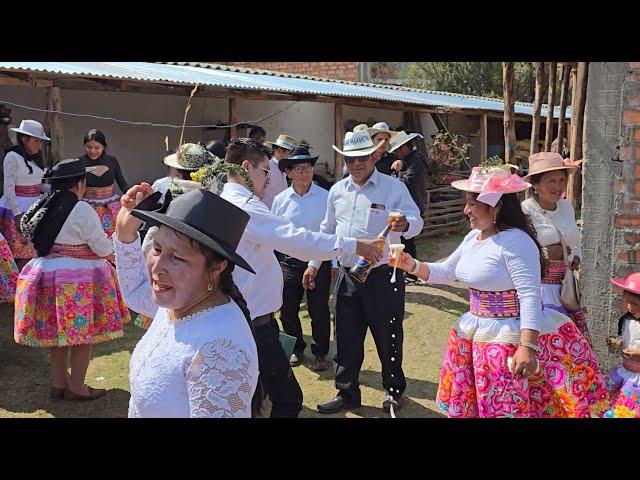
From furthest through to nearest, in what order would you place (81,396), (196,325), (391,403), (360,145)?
(81,396)
(391,403)
(360,145)
(196,325)

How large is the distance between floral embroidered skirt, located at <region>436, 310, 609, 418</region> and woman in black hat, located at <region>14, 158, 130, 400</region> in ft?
9.08

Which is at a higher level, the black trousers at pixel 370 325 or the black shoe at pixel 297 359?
the black trousers at pixel 370 325

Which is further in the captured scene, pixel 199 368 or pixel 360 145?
pixel 360 145

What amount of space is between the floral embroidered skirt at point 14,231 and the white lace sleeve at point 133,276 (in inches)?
216

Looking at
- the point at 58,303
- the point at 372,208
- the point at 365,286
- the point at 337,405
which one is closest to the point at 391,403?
the point at 337,405

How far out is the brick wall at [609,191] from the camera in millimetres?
4328

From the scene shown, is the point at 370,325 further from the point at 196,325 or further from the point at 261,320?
the point at 196,325

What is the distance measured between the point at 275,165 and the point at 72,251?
3.34 m

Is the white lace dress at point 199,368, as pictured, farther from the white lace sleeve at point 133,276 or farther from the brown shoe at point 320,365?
the brown shoe at point 320,365

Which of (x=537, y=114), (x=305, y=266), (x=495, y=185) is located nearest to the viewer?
(x=495, y=185)

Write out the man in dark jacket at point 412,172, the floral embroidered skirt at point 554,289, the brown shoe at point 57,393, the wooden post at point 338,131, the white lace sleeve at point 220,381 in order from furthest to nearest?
the wooden post at point 338,131 < the man in dark jacket at point 412,172 < the brown shoe at point 57,393 < the floral embroidered skirt at point 554,289 < the white lace sleeve at point 220,381

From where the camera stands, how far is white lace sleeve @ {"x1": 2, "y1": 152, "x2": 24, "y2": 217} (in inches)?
288

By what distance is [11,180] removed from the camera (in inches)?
290

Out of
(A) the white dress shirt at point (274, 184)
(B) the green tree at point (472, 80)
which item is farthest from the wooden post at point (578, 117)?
(B) the green tree at point (472, 80)
